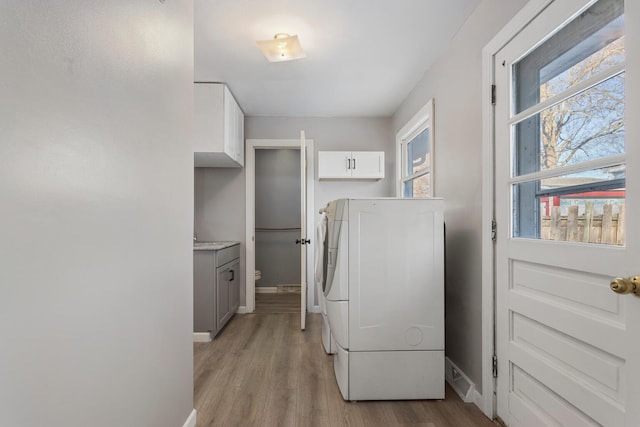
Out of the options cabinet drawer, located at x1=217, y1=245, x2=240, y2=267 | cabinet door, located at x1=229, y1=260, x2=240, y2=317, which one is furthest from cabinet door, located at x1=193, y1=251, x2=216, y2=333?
cabinet door, located at x1=229, y1=260, x2=240, y2=317

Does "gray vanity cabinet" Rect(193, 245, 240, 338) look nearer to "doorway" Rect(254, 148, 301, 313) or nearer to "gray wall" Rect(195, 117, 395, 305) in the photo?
"gray wall" Rect(195, 117, 395, 305)

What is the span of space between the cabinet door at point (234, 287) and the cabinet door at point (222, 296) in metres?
0.08

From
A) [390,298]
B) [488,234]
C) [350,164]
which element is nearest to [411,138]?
[350,164]

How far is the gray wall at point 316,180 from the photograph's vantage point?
13.7 ft

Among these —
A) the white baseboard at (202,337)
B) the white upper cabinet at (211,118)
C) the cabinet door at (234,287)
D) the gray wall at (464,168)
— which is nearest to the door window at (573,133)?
the gray wall at (464,168)

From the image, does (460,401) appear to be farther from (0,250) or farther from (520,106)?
(0,250)

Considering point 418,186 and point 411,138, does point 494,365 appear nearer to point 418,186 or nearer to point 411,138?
point 418,186

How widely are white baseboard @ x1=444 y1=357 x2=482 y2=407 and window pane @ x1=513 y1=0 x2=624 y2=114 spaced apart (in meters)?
1.65

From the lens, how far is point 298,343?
313 centimetres

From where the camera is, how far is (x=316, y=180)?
430 centimetres

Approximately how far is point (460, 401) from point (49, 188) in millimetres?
2375

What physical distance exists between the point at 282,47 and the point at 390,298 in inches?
73.3

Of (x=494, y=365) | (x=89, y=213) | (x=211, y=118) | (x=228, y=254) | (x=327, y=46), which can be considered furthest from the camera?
(x=228, y=254)

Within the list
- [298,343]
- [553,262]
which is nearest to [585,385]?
[553,262]
